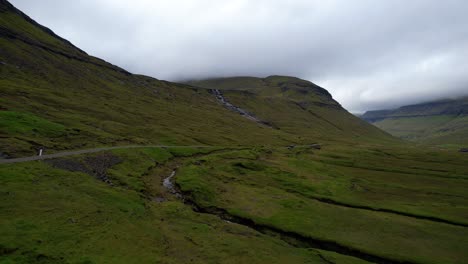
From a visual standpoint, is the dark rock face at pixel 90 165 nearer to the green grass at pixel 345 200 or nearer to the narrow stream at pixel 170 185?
the narrow stream at pixel 170 185

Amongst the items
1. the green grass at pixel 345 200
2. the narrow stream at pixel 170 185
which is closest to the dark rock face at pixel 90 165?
the narrow stream at pixel 170 185

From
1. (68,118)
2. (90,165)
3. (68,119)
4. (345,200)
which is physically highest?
(68,118)

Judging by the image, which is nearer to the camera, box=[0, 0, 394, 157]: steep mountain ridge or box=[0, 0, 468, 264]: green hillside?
box=[0, 0, 468, 264]: green hillside

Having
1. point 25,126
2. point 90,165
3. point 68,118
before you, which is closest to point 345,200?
point 90,165

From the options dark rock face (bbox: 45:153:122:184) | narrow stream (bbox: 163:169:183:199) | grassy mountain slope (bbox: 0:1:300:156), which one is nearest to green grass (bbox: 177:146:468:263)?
narrow stream (bbox: 163:169:183:199)

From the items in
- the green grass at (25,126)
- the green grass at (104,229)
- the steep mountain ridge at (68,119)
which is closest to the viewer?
the green grass at (104,229)

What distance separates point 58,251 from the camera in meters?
33.4

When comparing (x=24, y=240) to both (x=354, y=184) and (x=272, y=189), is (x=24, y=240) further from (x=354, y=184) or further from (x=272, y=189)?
(x=354, y=184)

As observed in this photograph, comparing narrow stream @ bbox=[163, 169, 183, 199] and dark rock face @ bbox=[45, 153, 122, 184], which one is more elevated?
dark rock face @ bbox=[45, 153, 122, 184]

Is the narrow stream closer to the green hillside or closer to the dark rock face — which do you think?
the green hillside

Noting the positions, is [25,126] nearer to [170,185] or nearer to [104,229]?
[170,185]

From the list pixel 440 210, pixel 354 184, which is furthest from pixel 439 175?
pixel 440 210

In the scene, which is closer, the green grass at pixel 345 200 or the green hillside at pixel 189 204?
the green hillside at pixel 189 204

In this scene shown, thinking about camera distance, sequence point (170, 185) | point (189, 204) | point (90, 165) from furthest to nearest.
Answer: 1. point (170, 185)
2. point (90, 165)
3. point (189, 204)
